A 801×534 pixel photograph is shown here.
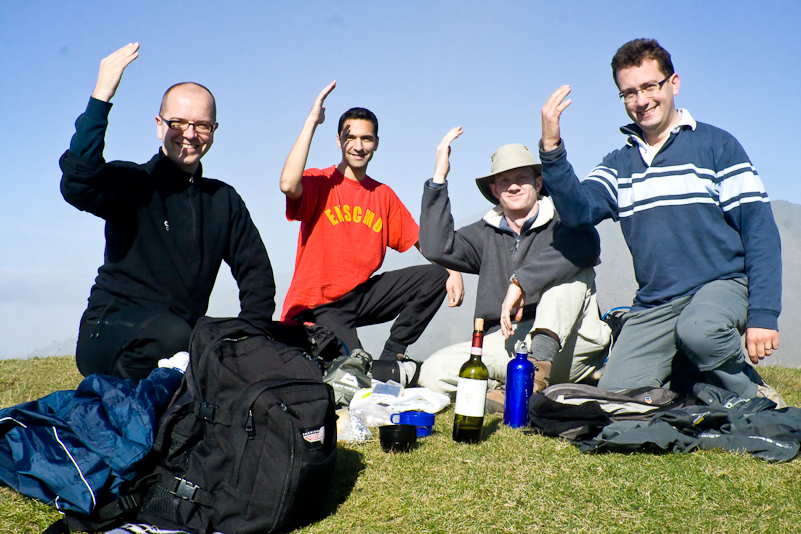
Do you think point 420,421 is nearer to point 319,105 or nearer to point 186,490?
point 186,490

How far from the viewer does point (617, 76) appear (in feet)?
16.2

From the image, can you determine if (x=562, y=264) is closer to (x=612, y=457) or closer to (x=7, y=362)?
(x=612, y=457)

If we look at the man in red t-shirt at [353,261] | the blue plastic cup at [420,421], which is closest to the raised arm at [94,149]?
the man in red t-shirt at [353,261]

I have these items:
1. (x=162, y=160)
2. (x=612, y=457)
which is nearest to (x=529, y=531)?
(x=612, y=457)

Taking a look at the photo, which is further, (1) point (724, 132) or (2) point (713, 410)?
(1) point (724, 132)

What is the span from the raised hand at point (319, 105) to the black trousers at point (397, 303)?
1.78 metres

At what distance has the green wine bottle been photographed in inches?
151

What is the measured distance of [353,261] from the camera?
6.43 m

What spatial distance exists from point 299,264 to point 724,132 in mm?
4092

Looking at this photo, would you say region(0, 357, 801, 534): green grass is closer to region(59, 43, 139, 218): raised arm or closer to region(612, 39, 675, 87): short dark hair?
region(59, 43, 139, 218): raised arm

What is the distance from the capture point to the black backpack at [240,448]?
272 centimetres

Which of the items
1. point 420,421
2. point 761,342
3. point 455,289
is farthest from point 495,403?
point 761,342

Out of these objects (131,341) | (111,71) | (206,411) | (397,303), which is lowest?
→ (206,411)

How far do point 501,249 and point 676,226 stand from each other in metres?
1.45
